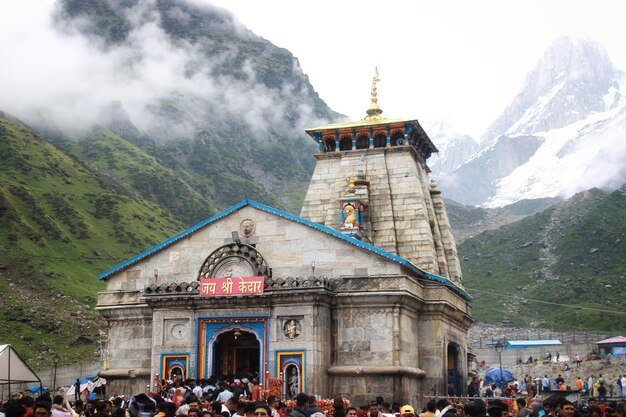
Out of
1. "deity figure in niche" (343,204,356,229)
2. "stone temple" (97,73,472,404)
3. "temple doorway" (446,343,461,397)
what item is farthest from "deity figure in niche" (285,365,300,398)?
"temple doorway" (446,343,461,397)

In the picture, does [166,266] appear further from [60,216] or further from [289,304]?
[60,216]

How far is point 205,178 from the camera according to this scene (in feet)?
538

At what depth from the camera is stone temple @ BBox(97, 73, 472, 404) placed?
32.5 metres

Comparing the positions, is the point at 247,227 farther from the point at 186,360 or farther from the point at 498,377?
the point at 498,377

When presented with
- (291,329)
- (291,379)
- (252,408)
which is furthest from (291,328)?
(252,408)

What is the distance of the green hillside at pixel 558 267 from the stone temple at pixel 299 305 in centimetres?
5101

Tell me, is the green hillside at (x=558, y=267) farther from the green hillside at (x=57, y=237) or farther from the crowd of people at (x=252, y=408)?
the crowd of people at (x=252, y=408)

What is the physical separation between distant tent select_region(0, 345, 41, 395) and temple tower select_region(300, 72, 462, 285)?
14631mm

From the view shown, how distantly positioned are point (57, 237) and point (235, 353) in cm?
6328

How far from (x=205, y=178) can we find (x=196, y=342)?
432ft

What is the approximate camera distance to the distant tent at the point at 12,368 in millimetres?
27375

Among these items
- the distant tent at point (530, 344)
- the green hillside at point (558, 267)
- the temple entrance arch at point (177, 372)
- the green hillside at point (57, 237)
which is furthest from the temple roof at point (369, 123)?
the green hillside at point (558, 267)

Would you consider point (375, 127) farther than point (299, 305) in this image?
Yes

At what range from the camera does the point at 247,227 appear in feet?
116
